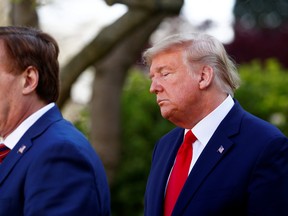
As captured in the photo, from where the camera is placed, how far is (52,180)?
325 centimetres

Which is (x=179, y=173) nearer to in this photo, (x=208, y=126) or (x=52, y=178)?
(x=208, y=126)

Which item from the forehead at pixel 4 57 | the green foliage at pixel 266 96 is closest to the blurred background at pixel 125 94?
the green foliage at pixel 266 96

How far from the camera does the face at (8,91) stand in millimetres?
3473

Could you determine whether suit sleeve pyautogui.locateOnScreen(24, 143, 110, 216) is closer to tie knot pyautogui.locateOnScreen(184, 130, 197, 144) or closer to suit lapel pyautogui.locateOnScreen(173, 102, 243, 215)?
suit lapel pyautogui.locateOnScreen(173, 102, 243, 215)

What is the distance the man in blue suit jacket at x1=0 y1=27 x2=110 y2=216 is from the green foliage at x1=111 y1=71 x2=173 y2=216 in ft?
25.3

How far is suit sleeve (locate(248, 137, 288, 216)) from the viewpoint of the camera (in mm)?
3643

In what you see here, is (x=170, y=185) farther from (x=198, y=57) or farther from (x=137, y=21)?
(x=137, y=21)

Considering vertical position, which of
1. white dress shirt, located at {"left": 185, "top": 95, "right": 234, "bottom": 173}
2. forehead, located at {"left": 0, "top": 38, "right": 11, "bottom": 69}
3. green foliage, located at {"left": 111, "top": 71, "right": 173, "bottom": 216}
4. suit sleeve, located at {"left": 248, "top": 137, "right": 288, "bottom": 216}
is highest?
forehead, located at {"left": 0, "top": 38, "right": 11, "bottom": 69}

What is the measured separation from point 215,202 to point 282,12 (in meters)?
29.4

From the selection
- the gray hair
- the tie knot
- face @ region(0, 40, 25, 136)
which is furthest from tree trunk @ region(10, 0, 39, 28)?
face @ region(0, 40, 25, 136)

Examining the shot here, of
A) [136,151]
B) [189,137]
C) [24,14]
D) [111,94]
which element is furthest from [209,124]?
[136,151]

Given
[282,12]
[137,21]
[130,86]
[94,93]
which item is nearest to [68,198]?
[137,21]

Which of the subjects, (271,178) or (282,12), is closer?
(271,178)

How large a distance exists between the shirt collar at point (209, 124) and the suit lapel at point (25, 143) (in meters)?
0.78
